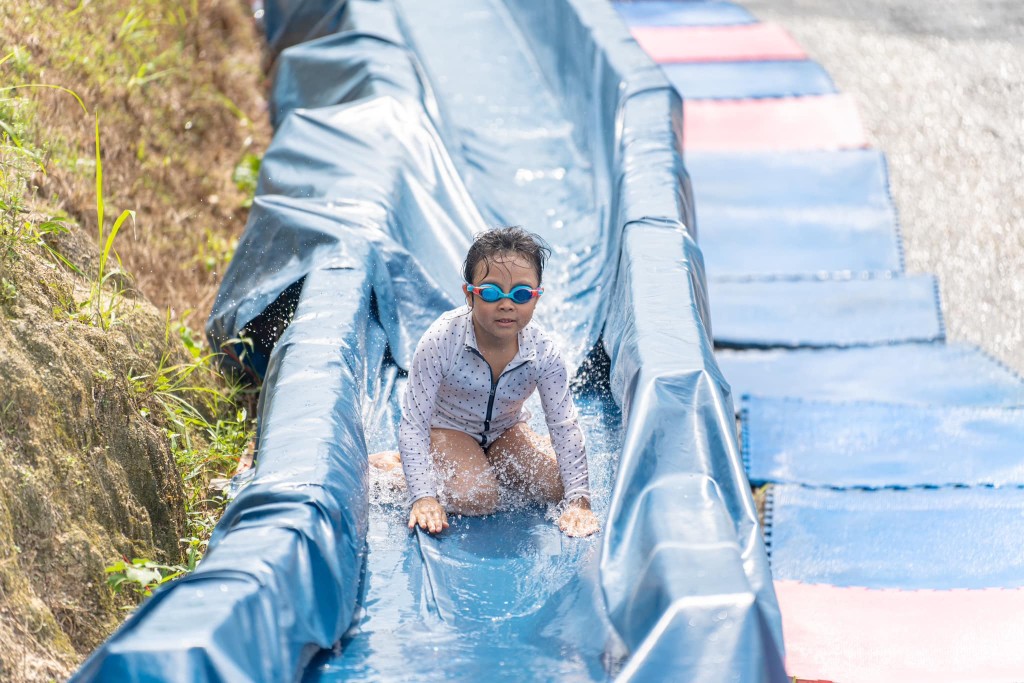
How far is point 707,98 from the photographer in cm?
726

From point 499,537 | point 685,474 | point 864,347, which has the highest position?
point 685,474

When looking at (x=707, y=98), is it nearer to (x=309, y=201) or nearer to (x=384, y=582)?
(x=309, y=201)

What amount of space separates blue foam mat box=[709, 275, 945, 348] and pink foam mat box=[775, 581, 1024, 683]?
173 centimetres

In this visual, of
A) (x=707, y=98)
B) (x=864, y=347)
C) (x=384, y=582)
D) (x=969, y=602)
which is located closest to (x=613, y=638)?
(x=384, y=582)

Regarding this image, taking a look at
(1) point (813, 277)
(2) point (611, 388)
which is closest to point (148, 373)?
(2) point (611, 388)

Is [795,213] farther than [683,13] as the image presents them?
No

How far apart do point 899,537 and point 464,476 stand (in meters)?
1.61

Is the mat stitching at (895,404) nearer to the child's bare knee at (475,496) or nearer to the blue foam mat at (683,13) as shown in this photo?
the child's bare knee at (475,496)

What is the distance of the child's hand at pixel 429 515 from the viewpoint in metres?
3.19

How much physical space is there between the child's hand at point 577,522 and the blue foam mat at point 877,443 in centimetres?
129

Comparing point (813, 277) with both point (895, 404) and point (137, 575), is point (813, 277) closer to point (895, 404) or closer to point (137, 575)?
point (895, 404)

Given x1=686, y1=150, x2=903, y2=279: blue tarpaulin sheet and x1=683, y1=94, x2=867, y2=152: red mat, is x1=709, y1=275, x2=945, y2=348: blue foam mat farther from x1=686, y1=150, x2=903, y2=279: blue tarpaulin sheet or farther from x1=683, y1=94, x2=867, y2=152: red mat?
x1=683, y1=94, x2=867, y2=152: red mat

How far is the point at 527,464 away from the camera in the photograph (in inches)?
134

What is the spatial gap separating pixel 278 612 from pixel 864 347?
3.43 meters
